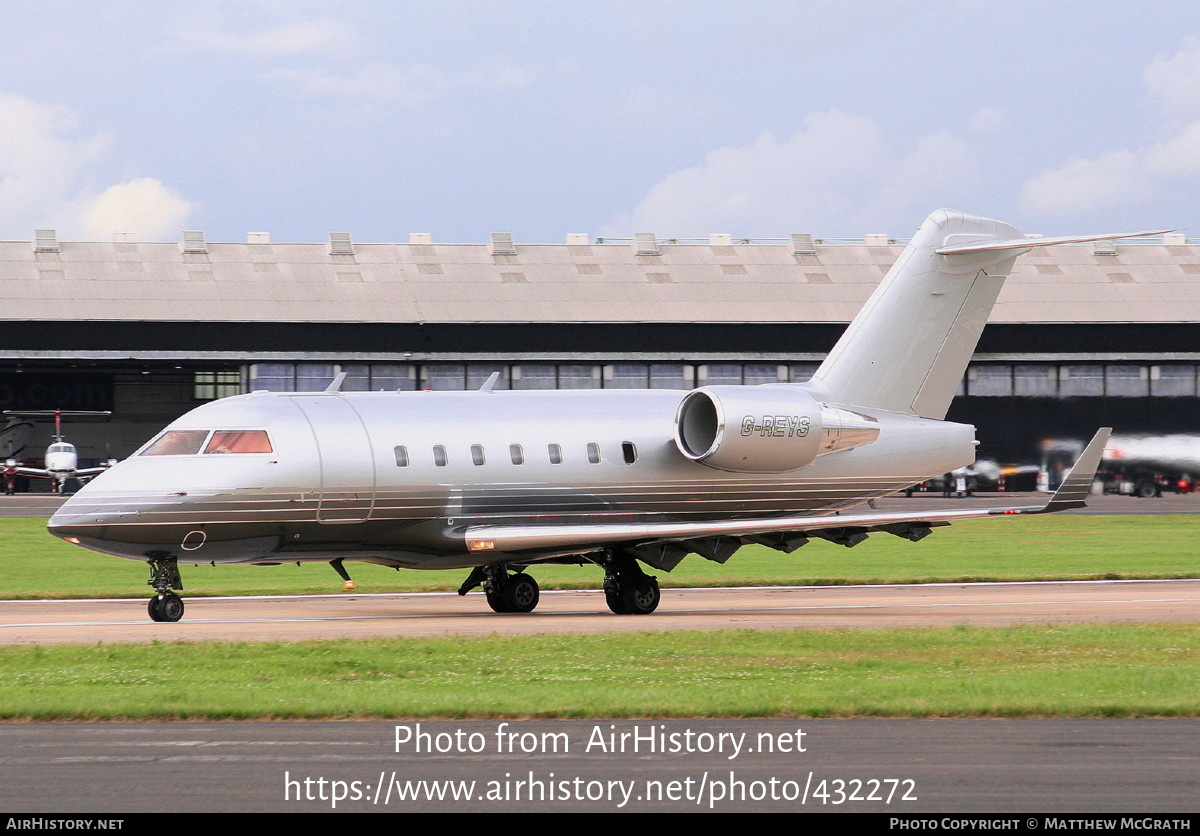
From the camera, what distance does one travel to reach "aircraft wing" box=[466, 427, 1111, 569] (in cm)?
2617

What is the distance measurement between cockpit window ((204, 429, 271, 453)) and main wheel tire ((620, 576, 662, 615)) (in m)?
6.17

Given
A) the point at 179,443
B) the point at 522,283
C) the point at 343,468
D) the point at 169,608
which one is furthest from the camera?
the point at 522,283

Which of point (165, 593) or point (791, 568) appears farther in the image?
point (791, 568)

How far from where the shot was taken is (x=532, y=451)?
27.6 meters

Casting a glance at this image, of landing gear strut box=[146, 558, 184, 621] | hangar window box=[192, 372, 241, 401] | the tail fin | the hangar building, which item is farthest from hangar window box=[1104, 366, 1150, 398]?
landing gear strut box=[146, 558, 184, 621]

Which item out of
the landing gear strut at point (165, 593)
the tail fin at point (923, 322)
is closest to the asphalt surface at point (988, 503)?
the tail fin at point (923, 322)

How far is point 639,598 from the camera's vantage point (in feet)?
89.9

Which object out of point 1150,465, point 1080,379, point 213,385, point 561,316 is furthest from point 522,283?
point 1150,465

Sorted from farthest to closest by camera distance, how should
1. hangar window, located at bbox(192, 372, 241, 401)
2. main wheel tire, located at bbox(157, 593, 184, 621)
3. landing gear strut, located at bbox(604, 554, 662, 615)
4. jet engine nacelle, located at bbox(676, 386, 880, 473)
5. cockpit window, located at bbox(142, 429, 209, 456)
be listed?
hangar window, located at bbox(192, 372, 241, 401) < jet engine nacelle, located at bbox(676, 386, 880, 473) < landing gear strut, located at bbox(604, 554, 662, 615) < cockpit window, located at bbox(142, 429, 209, 456) < main wheel tire, located at bbox(157, 593, 184, 621)

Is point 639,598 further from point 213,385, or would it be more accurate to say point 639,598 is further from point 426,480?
point 213,385

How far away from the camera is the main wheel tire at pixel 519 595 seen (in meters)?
28.0

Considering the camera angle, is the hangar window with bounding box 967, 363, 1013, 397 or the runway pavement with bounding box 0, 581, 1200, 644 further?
the hangar window with bounding box 967, 363, 1013, 397

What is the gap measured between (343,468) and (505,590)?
12.4 ft

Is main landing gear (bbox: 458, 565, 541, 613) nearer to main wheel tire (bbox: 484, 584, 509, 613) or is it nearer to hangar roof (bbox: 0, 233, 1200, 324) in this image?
main wheel tire (bbox: 484, 584, 509, 613)
